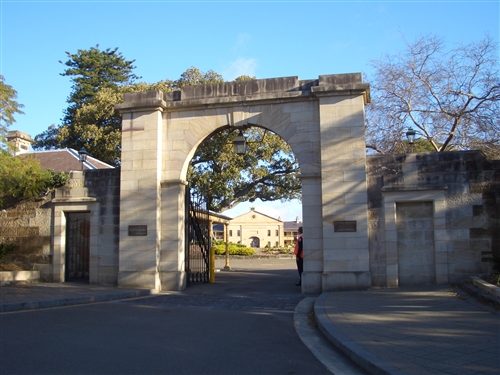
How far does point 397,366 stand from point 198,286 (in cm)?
974

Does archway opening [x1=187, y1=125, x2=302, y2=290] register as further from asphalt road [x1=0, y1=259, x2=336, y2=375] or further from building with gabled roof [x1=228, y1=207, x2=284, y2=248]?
building with gabled roof [x1=228, y1=207, x2=284, y2=248]

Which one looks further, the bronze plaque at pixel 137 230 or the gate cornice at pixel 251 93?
the bronze plaque at pixel 137 230

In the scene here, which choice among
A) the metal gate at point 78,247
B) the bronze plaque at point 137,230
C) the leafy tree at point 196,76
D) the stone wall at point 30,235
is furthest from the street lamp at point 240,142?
the leafy tree at point 196,76

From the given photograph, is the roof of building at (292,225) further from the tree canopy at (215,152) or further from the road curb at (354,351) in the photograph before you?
the road curb at (354,351)

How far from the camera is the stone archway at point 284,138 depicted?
11.6 m

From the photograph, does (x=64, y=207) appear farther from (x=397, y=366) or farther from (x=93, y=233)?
(x=397, y=366)

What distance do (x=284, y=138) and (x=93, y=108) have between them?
65.3ft

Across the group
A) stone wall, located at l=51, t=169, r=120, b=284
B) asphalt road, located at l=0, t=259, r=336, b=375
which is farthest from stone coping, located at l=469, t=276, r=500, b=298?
stone wall, located at l=51, t=169, r=120, b=284

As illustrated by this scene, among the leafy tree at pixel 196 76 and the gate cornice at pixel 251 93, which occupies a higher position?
the leafy tree at pixel 196 76

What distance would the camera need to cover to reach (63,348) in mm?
6023

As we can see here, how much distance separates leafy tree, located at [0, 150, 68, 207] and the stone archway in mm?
2397

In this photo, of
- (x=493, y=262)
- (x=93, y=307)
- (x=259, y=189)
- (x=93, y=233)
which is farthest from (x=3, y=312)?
(x=259, y=189)

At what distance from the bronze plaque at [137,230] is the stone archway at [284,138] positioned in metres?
0.03

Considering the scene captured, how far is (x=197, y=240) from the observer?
15.1 meters
